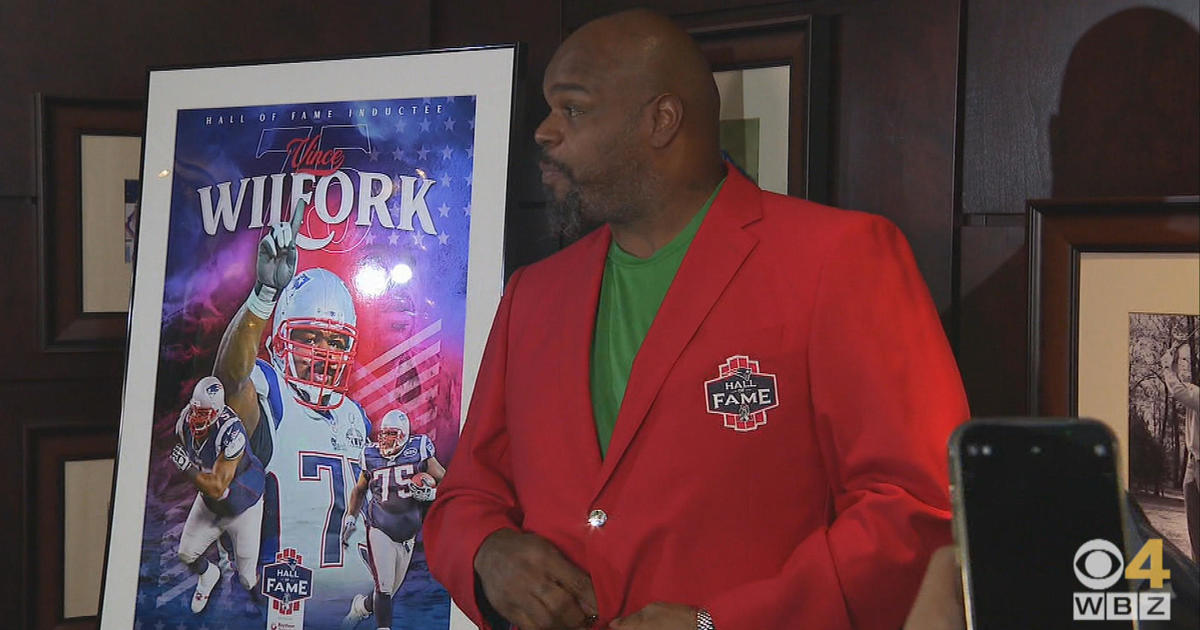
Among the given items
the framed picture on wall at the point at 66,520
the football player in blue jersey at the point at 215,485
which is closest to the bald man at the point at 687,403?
the football player in blue jersey at the point at 215,485

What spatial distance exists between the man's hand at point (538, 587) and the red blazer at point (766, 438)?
0.03m

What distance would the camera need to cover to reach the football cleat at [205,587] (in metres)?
2.31

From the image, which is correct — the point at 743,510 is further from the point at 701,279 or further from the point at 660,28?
the point at 660,28

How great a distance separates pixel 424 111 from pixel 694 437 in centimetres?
102

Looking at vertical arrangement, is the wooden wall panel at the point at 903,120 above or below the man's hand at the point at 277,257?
above

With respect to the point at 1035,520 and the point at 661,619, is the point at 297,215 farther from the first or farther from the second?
the point at 1035,520

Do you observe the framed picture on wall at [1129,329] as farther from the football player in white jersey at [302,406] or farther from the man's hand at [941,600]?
the football player in white jersey at [302,406]

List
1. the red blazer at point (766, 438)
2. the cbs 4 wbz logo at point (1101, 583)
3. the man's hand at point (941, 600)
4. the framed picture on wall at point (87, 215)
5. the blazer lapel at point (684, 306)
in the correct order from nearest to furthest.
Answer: the cbs 4 wbz logo at point (1101, 583), the man's hand at point (941, 600), the red blazer at point (766, 438), the blazer lapel at point (684, 306), the framed picture on wall at point (87, 215)

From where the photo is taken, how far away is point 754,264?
1.61 metres

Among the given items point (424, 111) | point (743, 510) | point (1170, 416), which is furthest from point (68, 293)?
point (1170, 416)

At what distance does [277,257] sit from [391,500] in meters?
0.54

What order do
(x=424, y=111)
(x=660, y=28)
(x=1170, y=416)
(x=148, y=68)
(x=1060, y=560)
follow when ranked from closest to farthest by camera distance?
(x=1060, y=560) < (x=1170, y=416) < (x=660, y=28) < (x=424, y=111) < (x=148, y=68)

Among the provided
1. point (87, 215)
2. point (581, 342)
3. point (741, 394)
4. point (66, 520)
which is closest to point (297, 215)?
point (87, 215)

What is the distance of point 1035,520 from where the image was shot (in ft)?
1.84
